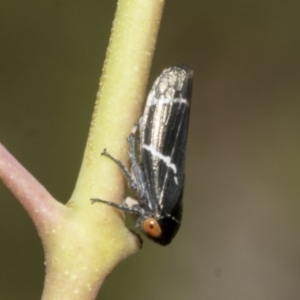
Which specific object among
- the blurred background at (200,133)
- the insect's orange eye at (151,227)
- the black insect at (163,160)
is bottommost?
the blurred background at (200,133)

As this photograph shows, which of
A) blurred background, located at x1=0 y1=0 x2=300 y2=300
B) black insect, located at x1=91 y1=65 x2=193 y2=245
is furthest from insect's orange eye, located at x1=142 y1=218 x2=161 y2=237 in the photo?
blurred background, located at x1=0 y1=0 x2=300 y2=300

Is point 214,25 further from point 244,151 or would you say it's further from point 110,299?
point 110,299

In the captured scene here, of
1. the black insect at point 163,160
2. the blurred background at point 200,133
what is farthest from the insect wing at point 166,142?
the blurred background at point 200,133

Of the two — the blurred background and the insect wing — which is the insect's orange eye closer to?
the insect wing

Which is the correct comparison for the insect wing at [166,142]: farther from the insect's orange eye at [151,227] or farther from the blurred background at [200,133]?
the blurred background at [200,133]

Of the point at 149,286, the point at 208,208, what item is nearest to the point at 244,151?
the point at 208,208

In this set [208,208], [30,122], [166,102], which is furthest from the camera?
[208,208]

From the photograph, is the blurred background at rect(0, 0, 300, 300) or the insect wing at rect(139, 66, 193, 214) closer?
the insect wing at rect(139, 66, 193, 214)
